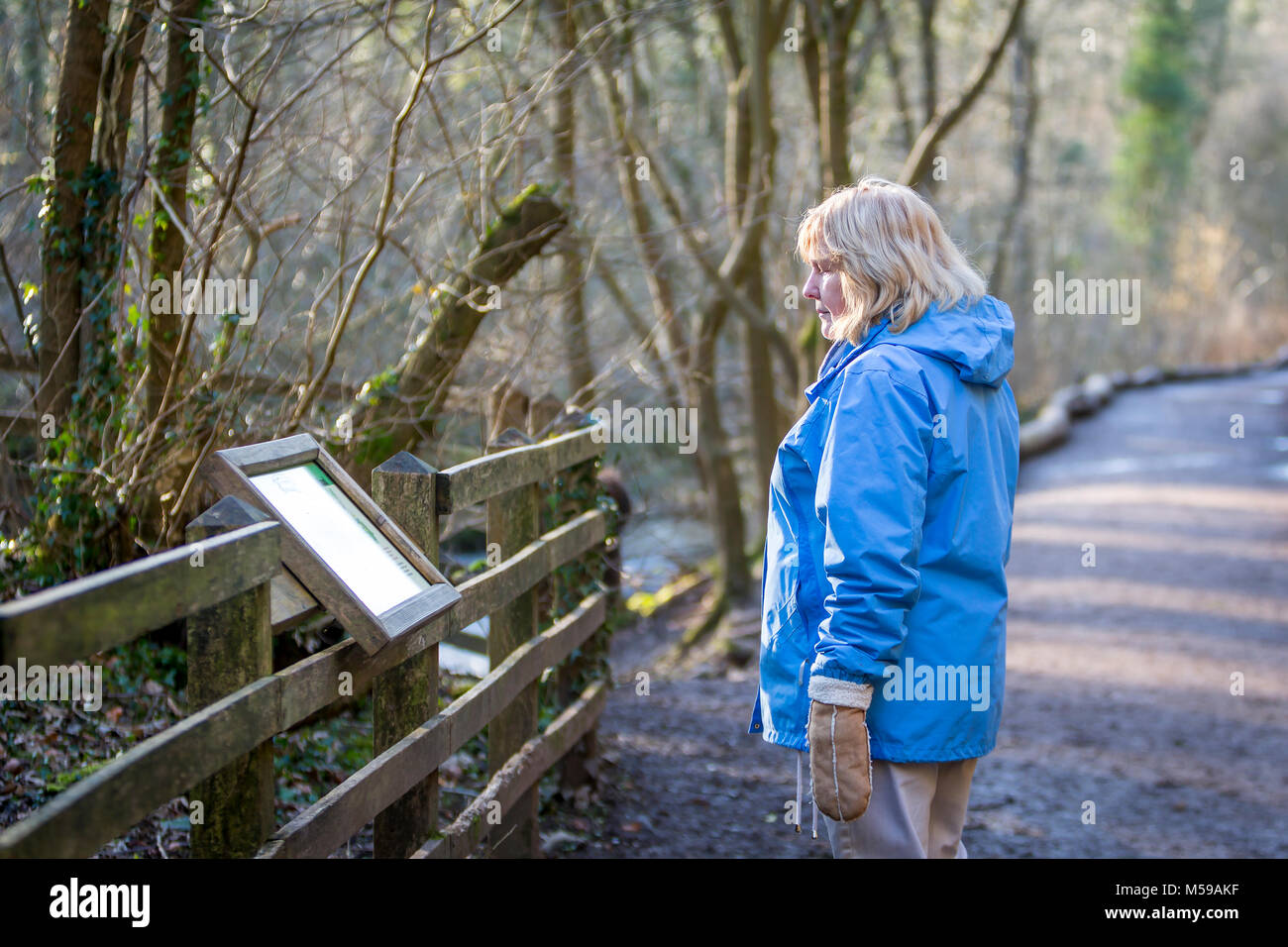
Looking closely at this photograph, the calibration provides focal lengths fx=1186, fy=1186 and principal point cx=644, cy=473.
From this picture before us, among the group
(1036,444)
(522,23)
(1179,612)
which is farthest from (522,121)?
(1036,444)

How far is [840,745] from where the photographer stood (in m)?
2.50

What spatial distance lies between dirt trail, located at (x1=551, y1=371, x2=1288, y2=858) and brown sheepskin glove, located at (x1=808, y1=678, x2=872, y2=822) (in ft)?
7.87

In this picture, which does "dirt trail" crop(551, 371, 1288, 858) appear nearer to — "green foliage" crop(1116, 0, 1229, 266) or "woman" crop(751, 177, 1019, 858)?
"woman" crop(751, 177, 1019, 858)

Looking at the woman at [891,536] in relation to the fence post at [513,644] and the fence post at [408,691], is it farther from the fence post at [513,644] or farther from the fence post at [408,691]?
the fence post at [513,644]

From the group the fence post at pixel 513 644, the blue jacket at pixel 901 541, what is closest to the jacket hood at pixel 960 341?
the blue jacket at pixel 901 541

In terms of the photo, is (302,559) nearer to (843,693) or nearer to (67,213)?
(843,693)

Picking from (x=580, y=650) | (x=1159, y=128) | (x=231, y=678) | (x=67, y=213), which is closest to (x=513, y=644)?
(x=580, y=650)

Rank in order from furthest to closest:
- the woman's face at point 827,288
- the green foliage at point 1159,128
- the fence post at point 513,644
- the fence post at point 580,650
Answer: the green foliage at point 1159,128 < the fence post at point 580,650 < the fence post at point 513,644 < the woman's face at point 827,288

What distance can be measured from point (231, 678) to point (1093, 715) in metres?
5.24

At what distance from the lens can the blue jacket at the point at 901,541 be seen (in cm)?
249

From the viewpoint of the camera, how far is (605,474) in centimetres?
708

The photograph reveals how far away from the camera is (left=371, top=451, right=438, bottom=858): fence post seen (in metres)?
3.26
